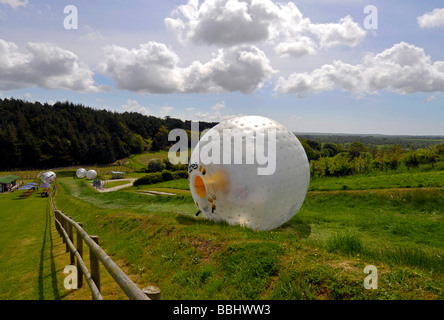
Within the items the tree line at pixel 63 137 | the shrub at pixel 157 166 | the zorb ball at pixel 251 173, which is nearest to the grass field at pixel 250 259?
the zorb ball at pixel 251 173

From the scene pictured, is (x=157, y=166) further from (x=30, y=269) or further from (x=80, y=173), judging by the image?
(x=30, y=269)

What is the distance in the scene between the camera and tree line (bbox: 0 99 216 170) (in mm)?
83000

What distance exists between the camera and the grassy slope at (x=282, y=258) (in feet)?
14.6

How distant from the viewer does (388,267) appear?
4852 millimetres

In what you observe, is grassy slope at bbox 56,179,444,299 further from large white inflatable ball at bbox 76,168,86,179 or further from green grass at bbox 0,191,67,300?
large white inflatable ball at bbox 76,168,86,179

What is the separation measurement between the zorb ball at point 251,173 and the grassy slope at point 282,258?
115 centimetres

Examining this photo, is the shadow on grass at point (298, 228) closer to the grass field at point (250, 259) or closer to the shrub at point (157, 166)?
the grass field at point (250, 259)

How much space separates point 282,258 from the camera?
5.56 metres

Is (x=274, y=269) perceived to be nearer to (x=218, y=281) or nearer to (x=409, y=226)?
(x=218, y=281)

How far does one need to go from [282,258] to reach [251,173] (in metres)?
3.69

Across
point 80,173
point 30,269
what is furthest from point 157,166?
point 30,269

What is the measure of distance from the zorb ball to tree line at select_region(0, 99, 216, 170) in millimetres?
54678
